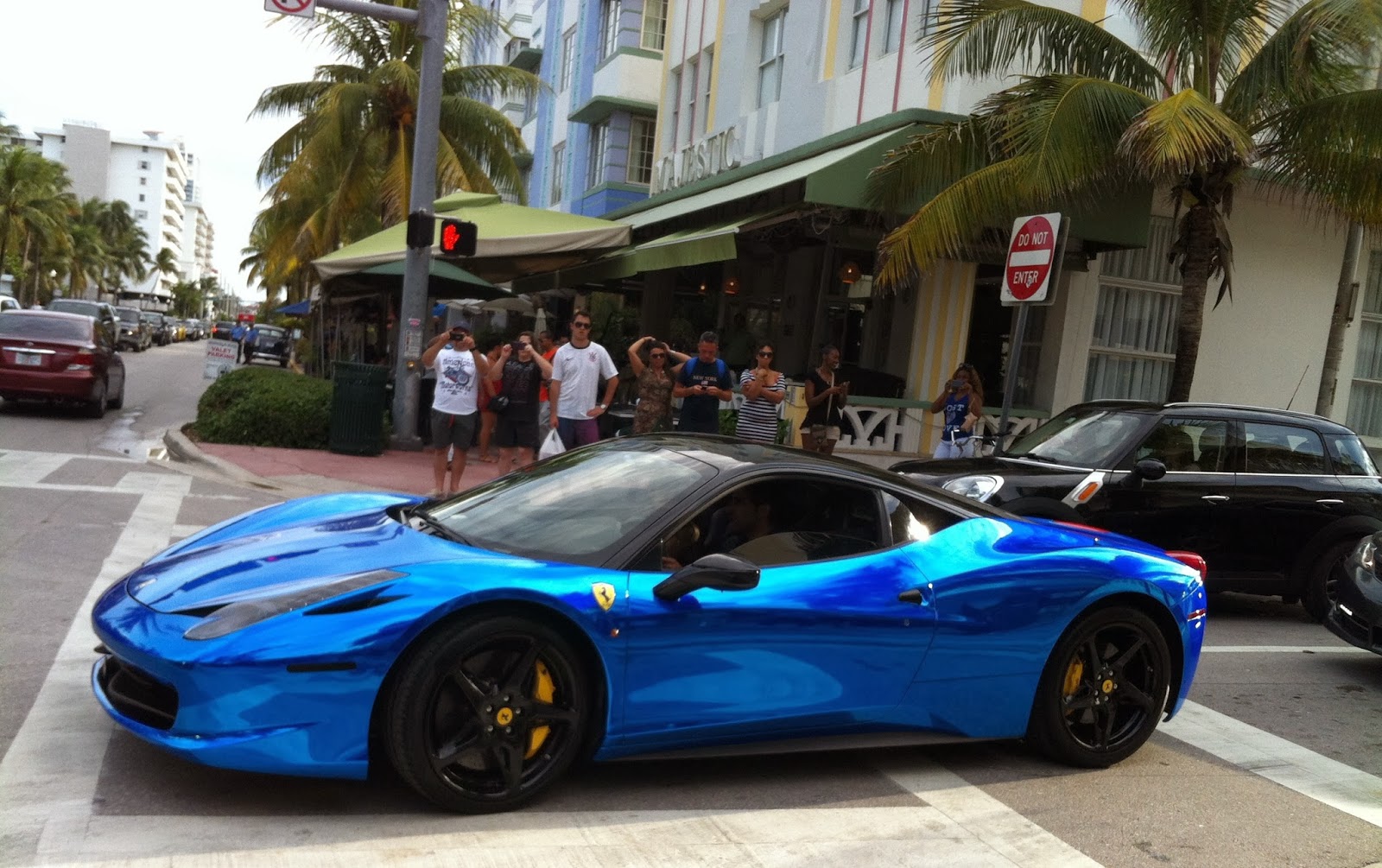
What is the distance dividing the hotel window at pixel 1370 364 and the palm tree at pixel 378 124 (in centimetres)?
1527

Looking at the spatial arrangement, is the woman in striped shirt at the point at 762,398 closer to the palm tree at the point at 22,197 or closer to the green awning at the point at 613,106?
the green awning at the point at 613,106

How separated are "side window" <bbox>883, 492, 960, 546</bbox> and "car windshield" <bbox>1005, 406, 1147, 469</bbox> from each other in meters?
4.29

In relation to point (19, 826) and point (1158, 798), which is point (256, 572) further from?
point (1158, 798)

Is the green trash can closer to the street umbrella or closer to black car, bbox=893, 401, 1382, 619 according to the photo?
the street umbrella

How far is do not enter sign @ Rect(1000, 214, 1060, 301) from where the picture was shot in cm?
941

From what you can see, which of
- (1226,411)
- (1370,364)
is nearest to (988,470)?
(1226,411)

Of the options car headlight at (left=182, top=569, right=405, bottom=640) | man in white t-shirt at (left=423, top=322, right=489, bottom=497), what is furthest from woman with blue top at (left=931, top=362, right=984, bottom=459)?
car headlight at (left=182, top=569, right=405, bottom=640)

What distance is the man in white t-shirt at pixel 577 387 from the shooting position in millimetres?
11250

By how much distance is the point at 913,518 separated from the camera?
498 cm

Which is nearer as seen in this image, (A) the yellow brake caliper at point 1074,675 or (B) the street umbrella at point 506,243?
(A) the yellow brake caliper at point 1074,675

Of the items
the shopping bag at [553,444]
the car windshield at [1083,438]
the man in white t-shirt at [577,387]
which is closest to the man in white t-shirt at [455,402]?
the man in white t-shirt at [577,387]

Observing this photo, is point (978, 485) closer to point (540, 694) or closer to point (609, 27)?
point (540, 694)

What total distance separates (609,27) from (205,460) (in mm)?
21311

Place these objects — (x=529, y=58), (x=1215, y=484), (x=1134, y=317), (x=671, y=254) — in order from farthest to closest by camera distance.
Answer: (x=529, y=58) → (x=1134, y=317) → (x=671, y=254) → (x=1215, y=484)
